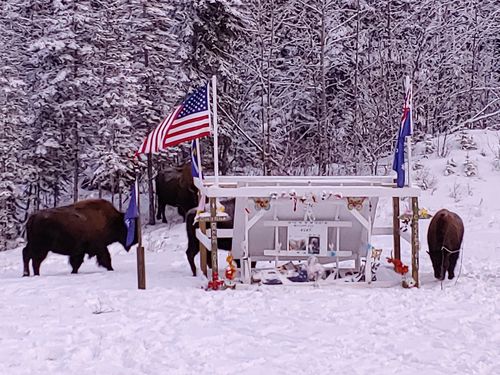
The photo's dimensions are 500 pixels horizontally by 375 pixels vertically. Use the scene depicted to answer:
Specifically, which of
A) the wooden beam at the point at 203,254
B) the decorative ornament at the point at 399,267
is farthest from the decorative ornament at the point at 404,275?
the wooden beam at the point at 203,254

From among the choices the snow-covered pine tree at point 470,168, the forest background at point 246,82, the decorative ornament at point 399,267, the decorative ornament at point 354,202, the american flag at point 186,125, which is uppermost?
the forest background at point 246,82

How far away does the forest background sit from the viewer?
2367cm

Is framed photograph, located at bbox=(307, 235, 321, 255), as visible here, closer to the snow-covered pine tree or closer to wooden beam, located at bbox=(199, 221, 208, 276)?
wooden beam, located at bbox=(199, 221, 208, 276)

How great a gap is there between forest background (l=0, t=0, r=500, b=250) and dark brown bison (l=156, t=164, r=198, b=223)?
4.91 feet

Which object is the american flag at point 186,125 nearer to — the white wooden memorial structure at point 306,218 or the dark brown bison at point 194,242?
the white wooden memorial structure at point 306,218

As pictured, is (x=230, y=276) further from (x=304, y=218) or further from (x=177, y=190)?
(x=177, y=190)

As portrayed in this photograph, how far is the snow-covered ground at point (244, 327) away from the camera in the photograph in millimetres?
Result: 5543

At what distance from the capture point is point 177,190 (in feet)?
72.4

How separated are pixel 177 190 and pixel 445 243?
13.6 meters

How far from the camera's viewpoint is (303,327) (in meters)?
6.83

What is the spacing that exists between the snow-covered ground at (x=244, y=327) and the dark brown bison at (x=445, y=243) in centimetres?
23

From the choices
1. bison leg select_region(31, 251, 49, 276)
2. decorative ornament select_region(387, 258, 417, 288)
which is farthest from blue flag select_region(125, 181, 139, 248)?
decorative ornament select_region(387, 258, 417, 288)

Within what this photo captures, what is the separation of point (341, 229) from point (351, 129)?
16.3 meters

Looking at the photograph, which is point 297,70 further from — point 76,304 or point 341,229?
point 76,304
